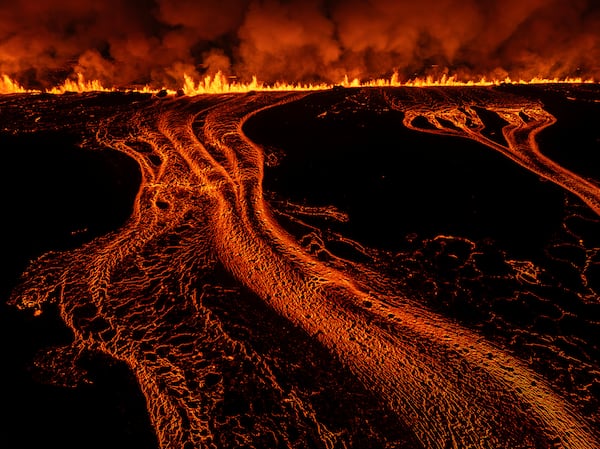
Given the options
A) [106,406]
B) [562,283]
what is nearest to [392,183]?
[562,283]

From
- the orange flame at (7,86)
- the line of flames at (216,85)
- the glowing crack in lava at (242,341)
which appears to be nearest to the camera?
the glowing crack in lava at (242,341)

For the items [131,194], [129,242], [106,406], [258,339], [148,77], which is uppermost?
[148,77]

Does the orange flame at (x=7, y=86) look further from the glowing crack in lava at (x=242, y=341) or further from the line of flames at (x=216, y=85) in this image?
the glowing crack in lava at (x=242, y=341)

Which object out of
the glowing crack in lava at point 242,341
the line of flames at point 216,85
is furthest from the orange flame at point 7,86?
the glowing crack in lava at point 242,341

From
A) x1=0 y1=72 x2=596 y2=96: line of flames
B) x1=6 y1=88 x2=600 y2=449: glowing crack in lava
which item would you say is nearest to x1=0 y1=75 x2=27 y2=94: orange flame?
x1=0 y1=72 x2=596 y2=96: line of flames

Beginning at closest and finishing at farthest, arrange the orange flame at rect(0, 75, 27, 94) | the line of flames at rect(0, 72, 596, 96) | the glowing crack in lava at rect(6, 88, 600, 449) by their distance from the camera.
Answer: the glowing crack in lava at rect(6, 88, 600, 449), the line of flames at rect(0, 72, 596, 96), the orange flame at rect(0, 75, 27, 94)

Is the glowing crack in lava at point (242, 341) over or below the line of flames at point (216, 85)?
below

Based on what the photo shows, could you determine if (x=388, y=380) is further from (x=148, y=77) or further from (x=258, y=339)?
(x=148, y=77)

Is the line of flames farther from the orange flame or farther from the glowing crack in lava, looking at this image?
the glowing crack in lava

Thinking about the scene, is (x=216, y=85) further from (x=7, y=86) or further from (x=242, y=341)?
(x=242, y=341)
